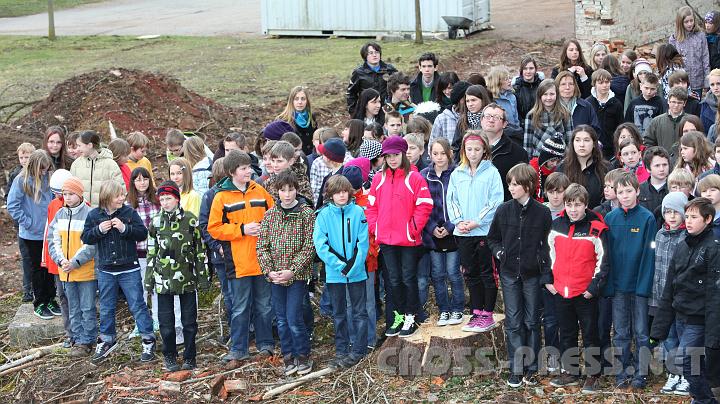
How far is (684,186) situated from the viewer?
847cm

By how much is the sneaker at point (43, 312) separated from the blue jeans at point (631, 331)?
594 cm

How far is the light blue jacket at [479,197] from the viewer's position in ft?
29.6

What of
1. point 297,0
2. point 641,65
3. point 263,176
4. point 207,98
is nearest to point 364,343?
point 263,176

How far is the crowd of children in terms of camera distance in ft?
26.8

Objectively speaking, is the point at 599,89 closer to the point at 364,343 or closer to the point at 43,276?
the point at 364,343

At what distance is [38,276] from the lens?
11.0 m

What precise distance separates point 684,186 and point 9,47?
24.7 metres

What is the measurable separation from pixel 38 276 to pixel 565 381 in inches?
226

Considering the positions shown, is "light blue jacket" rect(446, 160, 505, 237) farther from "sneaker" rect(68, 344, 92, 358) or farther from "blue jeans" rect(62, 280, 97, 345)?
"sneaker" rect(68, 344, 92, 358)

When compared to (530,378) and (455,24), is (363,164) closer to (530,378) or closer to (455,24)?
(530,378)

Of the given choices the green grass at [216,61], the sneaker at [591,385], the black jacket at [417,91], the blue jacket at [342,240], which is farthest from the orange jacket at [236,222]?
the green grass at [216,61]

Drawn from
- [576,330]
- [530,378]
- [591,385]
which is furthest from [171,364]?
[591,385]

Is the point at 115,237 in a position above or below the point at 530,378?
above

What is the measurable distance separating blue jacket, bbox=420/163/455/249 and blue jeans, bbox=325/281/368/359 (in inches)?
28.1
